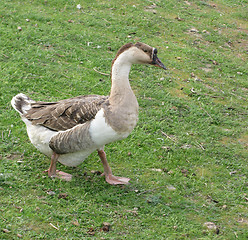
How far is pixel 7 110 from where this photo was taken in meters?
6.61

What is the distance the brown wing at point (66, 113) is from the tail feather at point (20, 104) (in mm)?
96

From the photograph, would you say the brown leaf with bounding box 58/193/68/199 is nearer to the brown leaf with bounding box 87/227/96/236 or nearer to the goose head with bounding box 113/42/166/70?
the brown leaf with bounding box 87/227/96/236

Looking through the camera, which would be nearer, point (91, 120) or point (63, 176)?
point (91, 120)

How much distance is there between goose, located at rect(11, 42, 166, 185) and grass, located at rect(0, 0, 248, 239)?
0.32 meters

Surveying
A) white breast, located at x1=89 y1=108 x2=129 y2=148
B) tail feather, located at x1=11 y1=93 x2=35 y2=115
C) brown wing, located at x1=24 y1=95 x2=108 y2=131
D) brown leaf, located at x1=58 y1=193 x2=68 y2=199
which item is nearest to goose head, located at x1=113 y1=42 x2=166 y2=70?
brown wing, located at x1=24 y1=95 x2=108 y2=131

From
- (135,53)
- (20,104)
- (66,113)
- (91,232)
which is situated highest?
(135,53)

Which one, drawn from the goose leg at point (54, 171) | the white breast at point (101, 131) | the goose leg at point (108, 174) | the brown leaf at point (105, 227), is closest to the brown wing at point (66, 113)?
the white breast at point (101, 131)

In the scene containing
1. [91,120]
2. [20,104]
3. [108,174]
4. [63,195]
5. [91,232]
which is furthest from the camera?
[20,104]

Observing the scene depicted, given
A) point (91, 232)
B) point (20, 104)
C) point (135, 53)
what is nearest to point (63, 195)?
point (91, 232)

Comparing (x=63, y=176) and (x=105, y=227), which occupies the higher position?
(x=105, y=227)

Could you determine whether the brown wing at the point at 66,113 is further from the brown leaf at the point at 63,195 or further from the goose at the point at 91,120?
the brown leaf at the point at 63,195

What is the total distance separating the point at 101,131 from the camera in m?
5.01

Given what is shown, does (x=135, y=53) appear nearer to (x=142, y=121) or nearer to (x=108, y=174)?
(x=108, y=174)

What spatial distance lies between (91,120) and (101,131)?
0.68 ft
